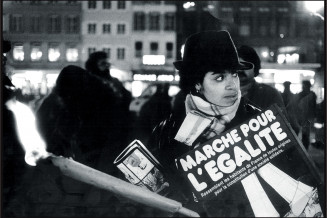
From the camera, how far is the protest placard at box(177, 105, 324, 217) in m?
5.12

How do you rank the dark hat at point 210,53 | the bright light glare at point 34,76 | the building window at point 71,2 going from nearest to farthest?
the bright light glare at point 34,76 < the dark hat at point 210,53 < the building window at point 71,2

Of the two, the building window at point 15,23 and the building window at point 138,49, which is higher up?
the building window at point 15,23

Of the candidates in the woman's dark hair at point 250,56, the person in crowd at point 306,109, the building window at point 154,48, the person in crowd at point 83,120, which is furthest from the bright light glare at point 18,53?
the person in crowd at point 306,109

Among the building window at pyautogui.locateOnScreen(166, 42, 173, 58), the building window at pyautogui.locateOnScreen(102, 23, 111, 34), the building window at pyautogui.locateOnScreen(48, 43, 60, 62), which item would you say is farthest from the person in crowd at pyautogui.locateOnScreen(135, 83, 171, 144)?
the building window at pyautogui.locateOnScreen(48, 43, 60, 62)

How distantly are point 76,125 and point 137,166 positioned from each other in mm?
652

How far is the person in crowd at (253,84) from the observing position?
Result: 16.6 feet

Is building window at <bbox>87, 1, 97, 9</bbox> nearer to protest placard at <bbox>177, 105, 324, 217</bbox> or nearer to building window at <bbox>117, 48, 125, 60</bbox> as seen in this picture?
building window at <bbox>117, 48, 125, 60</bbox>

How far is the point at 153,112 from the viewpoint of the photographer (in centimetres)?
505

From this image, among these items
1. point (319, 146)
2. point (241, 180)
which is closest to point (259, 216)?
point (241, 180)

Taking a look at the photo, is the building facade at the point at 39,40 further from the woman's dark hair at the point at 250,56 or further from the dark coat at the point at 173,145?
the woman's dark hair at the point at 250,56

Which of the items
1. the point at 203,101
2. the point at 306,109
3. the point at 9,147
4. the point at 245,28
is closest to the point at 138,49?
the point at 203,101

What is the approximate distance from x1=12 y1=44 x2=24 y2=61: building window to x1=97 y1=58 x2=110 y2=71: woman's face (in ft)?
2.21

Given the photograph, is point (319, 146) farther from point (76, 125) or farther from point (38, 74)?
point (38, 74)

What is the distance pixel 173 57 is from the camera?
16.6 ft
